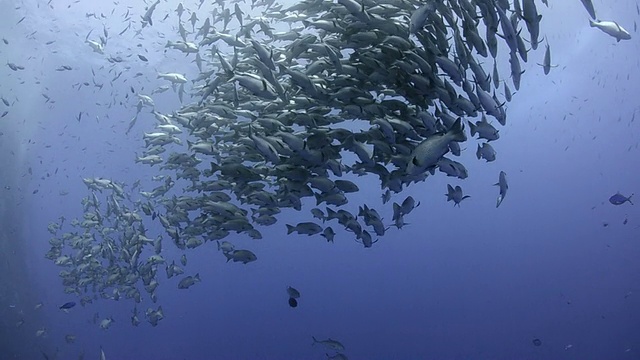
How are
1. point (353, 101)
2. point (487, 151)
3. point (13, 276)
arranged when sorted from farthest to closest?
1. point (13, 276)
2. point (487, 151)
3. point (353, 101)

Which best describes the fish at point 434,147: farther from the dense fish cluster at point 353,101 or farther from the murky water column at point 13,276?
the murky water column at point 13,276

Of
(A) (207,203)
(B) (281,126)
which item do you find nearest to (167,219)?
(A) (207,203)

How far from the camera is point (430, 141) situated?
4805mm

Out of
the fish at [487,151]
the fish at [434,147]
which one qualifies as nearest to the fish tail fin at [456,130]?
the fish at [434,147]

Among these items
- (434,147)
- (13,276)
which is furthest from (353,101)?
(13,276)

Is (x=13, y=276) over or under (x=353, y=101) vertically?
under

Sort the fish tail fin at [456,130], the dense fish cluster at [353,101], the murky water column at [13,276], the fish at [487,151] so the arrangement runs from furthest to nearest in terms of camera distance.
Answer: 1. the murky water column at [13,276]
2. the fish at [487,151]
3. the dense fish cluster at [353,101]
4. the fish tail fin at [456,130]

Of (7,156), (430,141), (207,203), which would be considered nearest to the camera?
(430,141)

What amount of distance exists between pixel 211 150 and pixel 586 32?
27.1 metres

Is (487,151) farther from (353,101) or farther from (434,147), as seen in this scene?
(434,147)

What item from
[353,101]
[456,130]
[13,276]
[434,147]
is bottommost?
[13,276]

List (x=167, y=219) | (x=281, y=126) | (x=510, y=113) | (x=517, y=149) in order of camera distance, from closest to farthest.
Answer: (x=281, y=126), (x=167, y=219), (x=510, y=113), (x=517, y=149)

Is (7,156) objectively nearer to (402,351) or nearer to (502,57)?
(502,57)

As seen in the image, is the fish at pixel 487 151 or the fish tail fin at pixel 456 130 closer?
the fish tail fin at pixel 456 130
